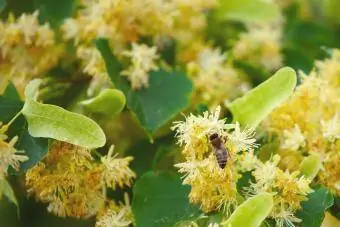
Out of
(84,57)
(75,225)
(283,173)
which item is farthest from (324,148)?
(75,225)

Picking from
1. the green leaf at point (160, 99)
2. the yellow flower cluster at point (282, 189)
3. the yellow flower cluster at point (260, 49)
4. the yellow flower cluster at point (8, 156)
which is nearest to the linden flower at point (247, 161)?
the yellow flower cluster at point (282, 189)

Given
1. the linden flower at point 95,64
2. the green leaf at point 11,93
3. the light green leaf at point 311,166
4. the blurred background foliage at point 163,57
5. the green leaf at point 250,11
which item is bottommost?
the blurred background foliage at point 163,57

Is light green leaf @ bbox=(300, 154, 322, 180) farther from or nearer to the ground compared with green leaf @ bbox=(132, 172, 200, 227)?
farther from the ground

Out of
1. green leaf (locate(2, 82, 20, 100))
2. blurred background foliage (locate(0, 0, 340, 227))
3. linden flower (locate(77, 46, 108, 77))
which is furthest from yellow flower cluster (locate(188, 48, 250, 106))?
green leaf (locate(2, 82, 20, 100))

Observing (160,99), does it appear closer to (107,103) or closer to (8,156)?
(107,103)

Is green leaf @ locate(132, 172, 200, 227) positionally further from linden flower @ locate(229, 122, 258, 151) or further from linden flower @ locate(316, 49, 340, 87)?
linden flower @ locate(316, 49, 340, 87)

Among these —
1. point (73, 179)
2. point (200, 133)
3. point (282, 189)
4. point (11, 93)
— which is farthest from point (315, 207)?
point (11, 93)

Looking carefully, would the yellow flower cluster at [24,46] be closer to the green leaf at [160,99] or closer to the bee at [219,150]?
the green leaf at [160,99]
